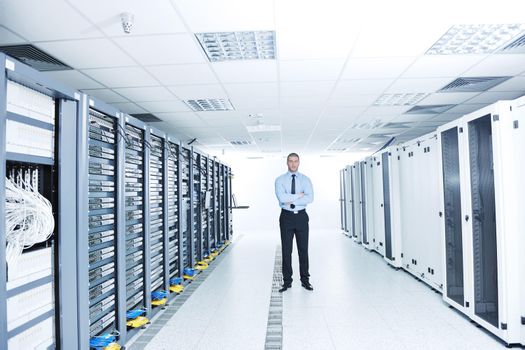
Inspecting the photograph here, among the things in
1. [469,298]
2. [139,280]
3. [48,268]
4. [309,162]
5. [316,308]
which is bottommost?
[316,308]

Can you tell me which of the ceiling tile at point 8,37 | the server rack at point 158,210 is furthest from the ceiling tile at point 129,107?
the ceiling tile at point 8,37

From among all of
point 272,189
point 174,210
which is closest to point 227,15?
point 174,210

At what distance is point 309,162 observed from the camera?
1231 centimetres

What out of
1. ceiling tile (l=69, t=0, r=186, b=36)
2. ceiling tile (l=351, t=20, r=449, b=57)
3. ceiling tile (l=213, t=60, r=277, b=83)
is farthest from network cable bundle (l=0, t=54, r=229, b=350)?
ceiling tile (l=351, t=20, r=449, b=57)

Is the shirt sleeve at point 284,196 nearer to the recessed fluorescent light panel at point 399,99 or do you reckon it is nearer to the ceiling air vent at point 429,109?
the recessed fluorescent light panel at point 399,99

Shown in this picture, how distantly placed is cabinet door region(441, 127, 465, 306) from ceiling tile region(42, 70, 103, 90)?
3.89 meters

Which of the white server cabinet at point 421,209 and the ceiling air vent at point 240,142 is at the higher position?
the ceiling air vent at point 240,142

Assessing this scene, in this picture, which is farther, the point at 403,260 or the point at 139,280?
the point at 403,260

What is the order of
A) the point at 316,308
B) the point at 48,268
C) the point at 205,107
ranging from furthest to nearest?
the point at 205,107 → the point at 316,308 → the point at 48,268

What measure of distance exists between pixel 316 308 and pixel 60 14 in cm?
331

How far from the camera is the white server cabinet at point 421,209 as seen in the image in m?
3.73

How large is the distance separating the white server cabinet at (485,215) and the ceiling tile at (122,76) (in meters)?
3.21

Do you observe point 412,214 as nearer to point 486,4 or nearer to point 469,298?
point 469,298

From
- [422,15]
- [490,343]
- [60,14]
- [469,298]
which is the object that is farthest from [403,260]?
[60,14]
